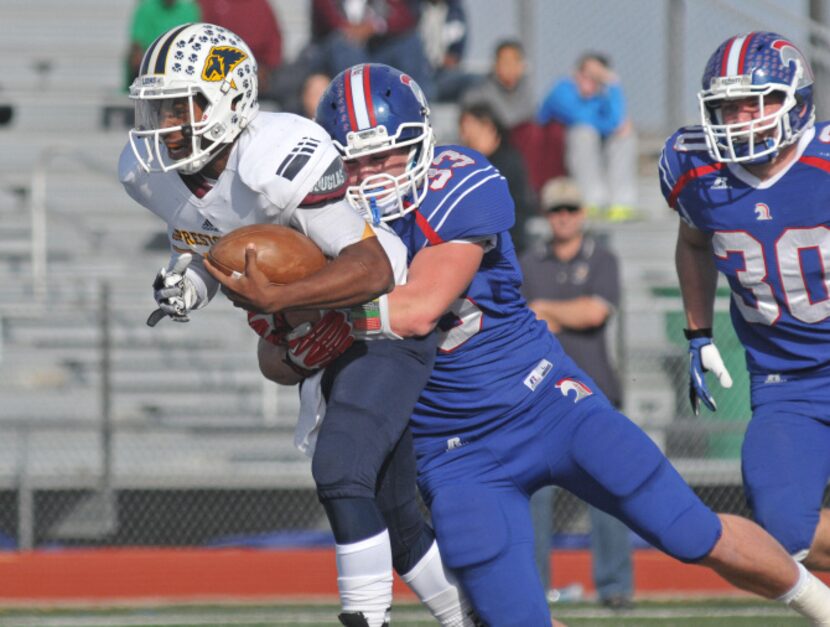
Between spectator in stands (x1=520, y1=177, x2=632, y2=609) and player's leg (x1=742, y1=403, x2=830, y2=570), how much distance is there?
1.93 meters

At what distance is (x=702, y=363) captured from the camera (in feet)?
15.9

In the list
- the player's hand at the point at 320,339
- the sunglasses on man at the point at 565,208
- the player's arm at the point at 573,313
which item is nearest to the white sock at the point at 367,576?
the player's hand at the point at 320,339

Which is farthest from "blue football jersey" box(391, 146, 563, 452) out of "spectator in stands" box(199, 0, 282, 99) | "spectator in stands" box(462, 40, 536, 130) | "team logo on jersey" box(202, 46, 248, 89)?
"spectator in stands" box(199, 0, 282, 99)

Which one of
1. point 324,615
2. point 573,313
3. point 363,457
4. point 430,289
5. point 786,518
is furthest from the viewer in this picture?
point 573,313

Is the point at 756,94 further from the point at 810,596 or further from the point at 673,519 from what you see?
the point at 810,596

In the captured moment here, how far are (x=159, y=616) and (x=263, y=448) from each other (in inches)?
49.6

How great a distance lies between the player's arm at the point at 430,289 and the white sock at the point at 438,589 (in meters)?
0.70

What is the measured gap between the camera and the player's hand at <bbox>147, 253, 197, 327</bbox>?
148 inches

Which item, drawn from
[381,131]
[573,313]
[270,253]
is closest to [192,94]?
[270,253]

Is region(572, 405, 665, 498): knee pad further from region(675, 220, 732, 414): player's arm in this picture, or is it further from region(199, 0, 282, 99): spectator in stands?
region(199, 0, 282, 99): spectator in stands

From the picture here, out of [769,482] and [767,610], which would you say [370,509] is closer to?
[769,482]

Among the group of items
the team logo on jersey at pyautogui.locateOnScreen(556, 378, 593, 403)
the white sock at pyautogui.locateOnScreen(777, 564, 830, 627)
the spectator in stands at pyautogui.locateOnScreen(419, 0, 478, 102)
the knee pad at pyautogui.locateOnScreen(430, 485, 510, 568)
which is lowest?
the white sock at pyautogui.locateOnScreen(777, 564, 830, 627)

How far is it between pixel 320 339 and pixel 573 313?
2.87 metres

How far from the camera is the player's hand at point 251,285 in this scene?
3.56 metres
